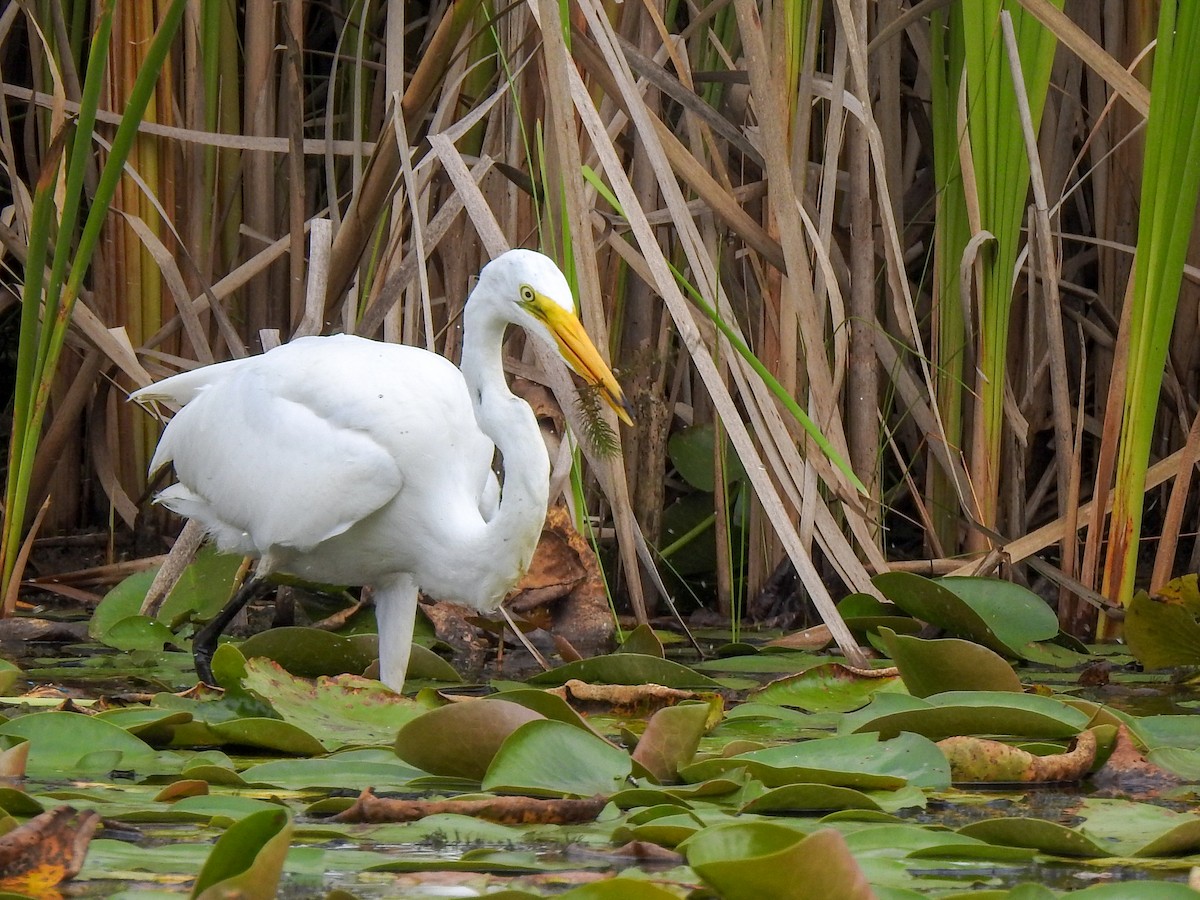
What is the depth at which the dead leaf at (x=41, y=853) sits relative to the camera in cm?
155

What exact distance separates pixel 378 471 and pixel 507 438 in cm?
35

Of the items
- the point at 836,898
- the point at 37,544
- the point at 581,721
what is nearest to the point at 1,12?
the point at 37,544

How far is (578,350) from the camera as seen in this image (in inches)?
103

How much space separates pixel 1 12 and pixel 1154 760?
3.80 metres

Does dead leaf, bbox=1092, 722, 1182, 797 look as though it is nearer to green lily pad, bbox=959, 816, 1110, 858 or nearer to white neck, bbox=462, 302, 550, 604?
green lily pad, bbox=959, 816, 1110, 858

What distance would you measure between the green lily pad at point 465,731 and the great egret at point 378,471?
0.89 metres

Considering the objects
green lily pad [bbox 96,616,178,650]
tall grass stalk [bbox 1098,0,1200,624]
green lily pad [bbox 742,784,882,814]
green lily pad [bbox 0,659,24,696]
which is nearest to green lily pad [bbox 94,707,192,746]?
green lily pad [bbox 0,659,24,696]

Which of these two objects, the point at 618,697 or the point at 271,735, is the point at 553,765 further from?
the point at 618,697

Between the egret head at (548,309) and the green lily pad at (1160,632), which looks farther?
the green lily pad at (1160,632)

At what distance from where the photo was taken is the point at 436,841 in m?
1.80

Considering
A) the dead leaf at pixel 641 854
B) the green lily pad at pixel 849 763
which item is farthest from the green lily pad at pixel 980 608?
the dead leaf at pixel 641 854

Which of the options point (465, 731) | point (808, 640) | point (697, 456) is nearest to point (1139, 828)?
point (465, 731)

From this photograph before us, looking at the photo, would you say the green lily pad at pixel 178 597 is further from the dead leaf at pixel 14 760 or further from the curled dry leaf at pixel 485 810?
the curled dry leaf at pixel 485 810

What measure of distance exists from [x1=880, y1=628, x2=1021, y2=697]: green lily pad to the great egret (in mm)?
777
